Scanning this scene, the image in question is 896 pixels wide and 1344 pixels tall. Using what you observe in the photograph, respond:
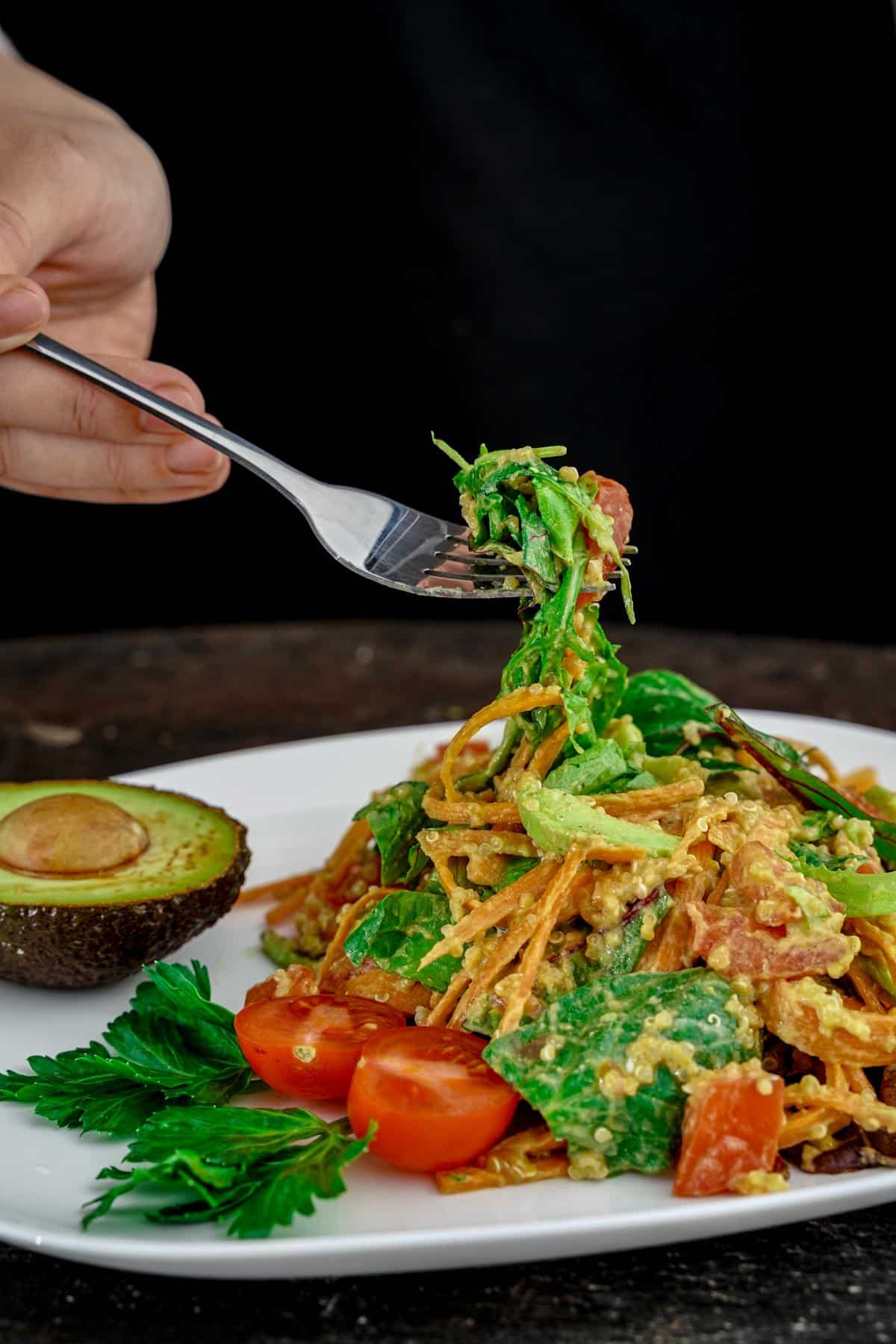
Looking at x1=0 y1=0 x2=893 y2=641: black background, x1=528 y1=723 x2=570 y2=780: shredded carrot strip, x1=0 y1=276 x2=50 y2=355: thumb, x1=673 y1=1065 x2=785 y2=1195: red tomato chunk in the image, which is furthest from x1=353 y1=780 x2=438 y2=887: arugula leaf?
x1=0 y1=0 x2=893 y2=641: black background

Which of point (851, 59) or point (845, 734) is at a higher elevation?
point (851, 59)

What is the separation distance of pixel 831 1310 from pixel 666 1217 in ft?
0.95

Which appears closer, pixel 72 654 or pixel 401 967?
pixel 401 967

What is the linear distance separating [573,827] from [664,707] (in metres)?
0.90

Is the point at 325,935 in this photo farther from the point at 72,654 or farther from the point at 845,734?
the point at 72,654

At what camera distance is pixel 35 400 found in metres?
3.77

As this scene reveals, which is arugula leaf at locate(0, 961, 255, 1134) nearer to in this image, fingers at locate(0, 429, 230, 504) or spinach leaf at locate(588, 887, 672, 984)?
spinach leaf at locate(588, 887, 672, 984)

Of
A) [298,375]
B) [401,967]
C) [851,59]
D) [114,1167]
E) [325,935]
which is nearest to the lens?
[114,1167]

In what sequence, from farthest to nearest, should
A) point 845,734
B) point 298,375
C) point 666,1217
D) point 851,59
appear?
point 298,375, point 851,59, point 845,734, point 666,1217

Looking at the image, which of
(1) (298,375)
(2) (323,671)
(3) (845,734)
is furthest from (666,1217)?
(1) (298,375)

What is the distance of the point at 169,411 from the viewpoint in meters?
3.09

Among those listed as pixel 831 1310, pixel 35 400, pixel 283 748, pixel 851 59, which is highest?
pixel 851 59

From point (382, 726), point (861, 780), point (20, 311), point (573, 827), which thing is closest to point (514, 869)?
point (573, 827)

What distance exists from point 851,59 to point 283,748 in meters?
4.20
